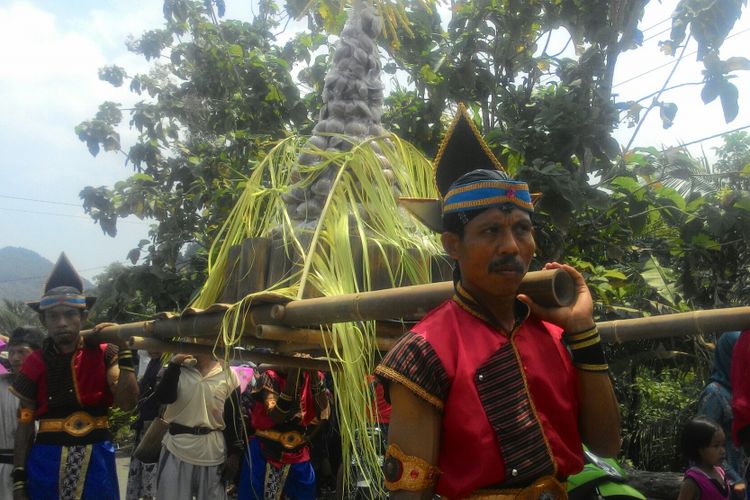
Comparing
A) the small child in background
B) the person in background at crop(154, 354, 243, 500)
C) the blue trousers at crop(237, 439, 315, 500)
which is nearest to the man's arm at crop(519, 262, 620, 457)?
the small child in background

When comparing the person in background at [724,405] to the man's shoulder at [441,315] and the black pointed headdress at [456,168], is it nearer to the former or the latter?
the black pointed headdress at [456,168]

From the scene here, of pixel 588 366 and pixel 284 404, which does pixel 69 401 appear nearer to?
pixel 284 404

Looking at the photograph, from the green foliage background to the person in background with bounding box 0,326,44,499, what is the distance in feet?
3.02

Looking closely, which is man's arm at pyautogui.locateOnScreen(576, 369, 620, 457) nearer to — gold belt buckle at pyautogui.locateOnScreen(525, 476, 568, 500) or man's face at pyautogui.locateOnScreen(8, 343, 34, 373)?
gold belt buckle at pyautogui.locateOnScreen(525, 476, 568, 500)

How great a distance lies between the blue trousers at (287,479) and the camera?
5977 millimetres

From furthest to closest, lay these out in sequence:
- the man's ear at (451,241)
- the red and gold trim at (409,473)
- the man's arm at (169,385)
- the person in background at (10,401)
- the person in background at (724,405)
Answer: the man's arm at (169,385), the person in background at (10,401), the person in background at (724,405), the man's ear at (451,241), the red and gold trim at (409,473)

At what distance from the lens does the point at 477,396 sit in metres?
1.88

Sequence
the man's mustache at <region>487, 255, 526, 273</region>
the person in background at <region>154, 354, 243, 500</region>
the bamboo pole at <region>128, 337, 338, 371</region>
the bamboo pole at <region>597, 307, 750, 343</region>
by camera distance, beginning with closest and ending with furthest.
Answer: the man's mustache at <region>487, 255, 526, 273</region>, the bamboo pole at <region>597, 307, 750, 343</region>, the bamboo pole at <region>128, 337, 338, 371</region>, the person in background at <region>154, 354, 243, 500</region>

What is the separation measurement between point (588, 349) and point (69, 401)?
3.83 meters

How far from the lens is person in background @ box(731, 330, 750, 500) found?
9.47ft

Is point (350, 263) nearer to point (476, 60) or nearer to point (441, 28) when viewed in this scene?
point (476, 60)

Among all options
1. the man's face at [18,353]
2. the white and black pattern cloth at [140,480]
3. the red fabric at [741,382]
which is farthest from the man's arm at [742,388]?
the white and black pattern cloth at [140,480]

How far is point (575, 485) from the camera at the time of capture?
353cm

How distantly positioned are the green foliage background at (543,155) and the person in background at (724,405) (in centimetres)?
121
